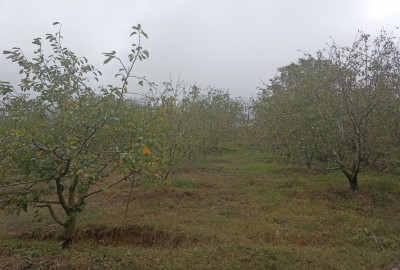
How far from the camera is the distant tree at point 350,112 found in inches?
391

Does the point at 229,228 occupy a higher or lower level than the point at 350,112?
lower

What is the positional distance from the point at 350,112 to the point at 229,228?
4.67m

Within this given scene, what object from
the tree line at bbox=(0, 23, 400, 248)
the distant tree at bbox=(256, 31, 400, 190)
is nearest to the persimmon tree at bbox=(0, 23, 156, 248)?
the tree line at bbox=(0, 23, 400, 248)

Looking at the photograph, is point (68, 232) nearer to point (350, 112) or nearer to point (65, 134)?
point (65, 134)

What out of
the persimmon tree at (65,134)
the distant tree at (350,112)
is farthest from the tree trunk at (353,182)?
the persimmon tree at (65,134)

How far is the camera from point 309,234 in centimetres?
764

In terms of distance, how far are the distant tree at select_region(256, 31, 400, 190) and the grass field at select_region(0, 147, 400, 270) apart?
3.77 feet

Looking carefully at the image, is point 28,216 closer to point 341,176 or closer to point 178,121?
point 178,121

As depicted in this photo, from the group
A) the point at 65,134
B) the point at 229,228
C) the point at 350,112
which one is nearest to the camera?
the point at 65,134

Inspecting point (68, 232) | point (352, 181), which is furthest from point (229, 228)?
point (352, 181)

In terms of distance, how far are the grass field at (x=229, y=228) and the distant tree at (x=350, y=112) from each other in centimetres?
115

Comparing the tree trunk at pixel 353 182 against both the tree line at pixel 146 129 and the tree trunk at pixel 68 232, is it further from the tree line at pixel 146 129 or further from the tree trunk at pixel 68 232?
the tree trunk at pixel 68 232

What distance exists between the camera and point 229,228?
7.95 metres

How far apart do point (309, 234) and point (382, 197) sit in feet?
→ 11.8
